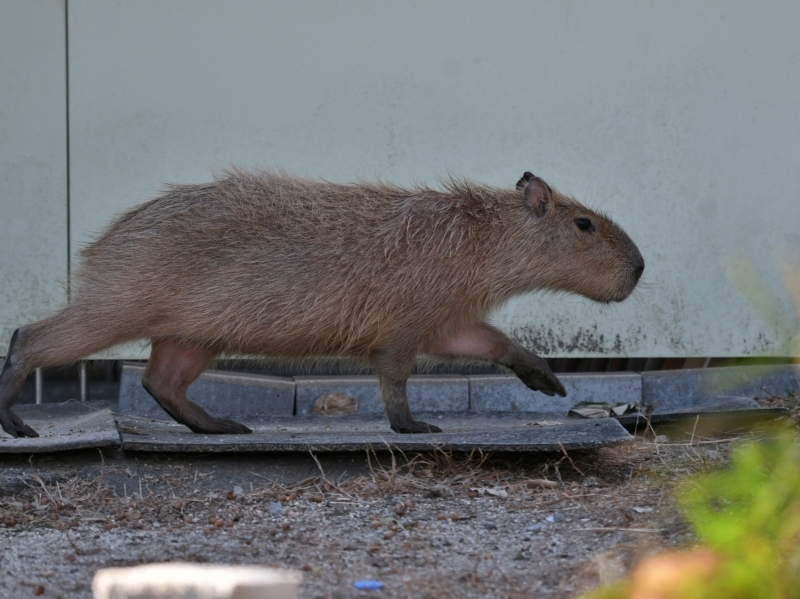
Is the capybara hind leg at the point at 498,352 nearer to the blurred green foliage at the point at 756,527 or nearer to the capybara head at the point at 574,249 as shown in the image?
the capybara head at the point at 574,249

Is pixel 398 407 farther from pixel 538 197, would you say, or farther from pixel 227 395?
pixel 227 395

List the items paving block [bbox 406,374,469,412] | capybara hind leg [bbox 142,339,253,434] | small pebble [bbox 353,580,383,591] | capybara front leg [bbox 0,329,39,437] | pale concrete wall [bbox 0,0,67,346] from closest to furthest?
small pebble [bbox 353,580,383,591]
capybara front leg [bbox 0,329,39,437]
capybara hind leg [bbox 142,339,253,434]
pale concrete wall [bbox 0,0,67,346]
paving block [bbox 406,374,469,412]

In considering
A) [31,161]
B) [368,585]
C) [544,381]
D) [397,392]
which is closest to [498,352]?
[544,381]

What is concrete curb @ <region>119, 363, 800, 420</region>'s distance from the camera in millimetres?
5938

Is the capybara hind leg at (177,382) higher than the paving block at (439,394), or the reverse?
the capybara hind leg at (177,382)

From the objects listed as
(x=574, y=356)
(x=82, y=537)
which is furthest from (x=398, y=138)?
(x=82, y=537)

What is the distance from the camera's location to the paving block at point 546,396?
602 cm

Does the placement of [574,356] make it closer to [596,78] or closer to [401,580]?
[596,78]

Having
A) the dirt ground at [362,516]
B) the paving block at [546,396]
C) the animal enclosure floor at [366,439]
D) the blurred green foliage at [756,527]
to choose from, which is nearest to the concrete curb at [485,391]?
the paving block at [546,396]

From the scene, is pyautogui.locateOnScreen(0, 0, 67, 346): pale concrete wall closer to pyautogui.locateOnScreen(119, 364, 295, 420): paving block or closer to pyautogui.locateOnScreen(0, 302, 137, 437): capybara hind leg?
pyautogui.locateOnScreen(119, 364, 295, 420): paving block

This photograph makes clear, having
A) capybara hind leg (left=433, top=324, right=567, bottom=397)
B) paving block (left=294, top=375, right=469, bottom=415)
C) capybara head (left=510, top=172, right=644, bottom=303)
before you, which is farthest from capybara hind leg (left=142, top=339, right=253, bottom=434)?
capybara head (left=510, top=172, right=644, bottom=303)

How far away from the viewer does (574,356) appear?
617cm

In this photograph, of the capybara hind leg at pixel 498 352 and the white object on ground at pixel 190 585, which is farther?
the capybara hind leg at pixel 498 352

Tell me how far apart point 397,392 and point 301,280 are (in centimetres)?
66
